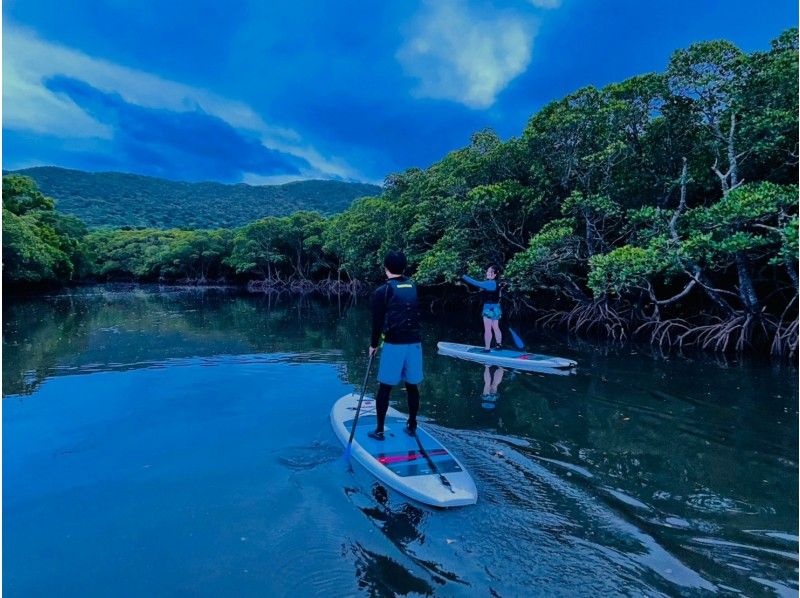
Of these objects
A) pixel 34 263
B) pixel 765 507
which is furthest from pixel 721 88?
pixel 34 263

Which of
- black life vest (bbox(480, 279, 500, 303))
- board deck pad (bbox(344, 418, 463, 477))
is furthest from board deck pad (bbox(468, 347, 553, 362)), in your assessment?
board deck pad (bbox(344, 418, 463, 477))

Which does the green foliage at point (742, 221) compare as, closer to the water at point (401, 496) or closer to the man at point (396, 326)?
the water at point (401, 496)

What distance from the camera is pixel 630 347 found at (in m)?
11.8

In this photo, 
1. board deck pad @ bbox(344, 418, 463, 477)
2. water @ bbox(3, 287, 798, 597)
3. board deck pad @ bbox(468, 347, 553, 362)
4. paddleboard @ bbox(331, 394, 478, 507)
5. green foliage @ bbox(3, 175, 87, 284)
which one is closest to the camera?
water @ bbox(3, 287, 798, 597)

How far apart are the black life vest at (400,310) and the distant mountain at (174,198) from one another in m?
93.5

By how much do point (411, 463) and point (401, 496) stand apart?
14.5 inches

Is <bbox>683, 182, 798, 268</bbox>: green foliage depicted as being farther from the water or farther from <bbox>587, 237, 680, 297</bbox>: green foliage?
the water

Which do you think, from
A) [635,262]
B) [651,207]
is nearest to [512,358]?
[635,262]

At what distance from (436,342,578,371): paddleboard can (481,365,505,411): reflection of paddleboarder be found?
0.67 feet

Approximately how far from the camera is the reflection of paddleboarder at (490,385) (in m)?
6.99

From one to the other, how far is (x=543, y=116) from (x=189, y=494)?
1370 centimetres

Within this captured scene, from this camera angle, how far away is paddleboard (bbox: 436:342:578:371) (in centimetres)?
891

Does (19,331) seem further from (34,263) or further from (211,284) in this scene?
(211,284)

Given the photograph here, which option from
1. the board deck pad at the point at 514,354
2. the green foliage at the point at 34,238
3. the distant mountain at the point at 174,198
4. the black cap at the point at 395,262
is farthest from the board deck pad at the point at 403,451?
the distant mountain at the point at 174,198
